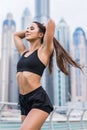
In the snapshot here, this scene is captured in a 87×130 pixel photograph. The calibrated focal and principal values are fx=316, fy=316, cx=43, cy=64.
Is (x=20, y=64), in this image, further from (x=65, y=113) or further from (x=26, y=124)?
(x=65, y=113)

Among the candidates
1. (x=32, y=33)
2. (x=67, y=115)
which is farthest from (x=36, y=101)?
(x=67, y=115)

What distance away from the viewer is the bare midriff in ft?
7.98

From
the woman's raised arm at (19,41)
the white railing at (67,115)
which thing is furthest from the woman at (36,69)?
the white railing at (67,115)

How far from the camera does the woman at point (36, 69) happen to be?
234 cm

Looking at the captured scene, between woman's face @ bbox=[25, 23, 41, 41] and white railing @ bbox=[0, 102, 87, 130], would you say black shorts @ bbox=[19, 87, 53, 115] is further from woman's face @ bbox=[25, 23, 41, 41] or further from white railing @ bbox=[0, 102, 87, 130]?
white railing @ bbox=[0, 102, 87, 130]

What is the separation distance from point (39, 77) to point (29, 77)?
0.10 meters

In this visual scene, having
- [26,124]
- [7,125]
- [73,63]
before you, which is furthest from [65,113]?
[26,124]

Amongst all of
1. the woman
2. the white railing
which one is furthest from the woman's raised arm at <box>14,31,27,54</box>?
the white railing

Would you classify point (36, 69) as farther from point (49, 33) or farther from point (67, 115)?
point (67, 115)

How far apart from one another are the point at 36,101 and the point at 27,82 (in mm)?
166

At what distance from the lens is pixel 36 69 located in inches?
97.4

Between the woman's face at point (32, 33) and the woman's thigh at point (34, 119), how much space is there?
0.61 m

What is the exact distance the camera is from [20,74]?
249 cm

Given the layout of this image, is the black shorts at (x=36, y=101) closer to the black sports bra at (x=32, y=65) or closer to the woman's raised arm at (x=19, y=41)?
the black sports bra at (x=32, y=65)
